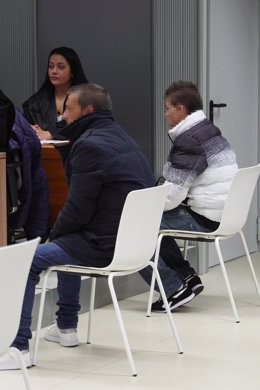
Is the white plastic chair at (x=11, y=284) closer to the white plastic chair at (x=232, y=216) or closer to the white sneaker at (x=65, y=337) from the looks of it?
the white sneaker at (x=65, y=337)

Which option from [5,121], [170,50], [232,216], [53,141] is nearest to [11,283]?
[5,121]

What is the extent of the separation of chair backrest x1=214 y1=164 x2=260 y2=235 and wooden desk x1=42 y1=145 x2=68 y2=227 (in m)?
1.04

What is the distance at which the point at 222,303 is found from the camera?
569cm

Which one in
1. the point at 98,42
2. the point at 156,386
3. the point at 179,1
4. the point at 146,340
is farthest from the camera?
the point at 98,42

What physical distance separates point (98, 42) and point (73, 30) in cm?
25

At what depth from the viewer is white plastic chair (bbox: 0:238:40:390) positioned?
2.83 meters

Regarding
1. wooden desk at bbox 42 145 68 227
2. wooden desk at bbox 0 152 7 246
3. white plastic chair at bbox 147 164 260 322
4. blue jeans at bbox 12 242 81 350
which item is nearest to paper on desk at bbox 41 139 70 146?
wooden desk at bbox 42 145 68 227

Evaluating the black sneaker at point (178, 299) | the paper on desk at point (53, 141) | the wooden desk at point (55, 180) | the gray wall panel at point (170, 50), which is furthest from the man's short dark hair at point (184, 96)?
the gray wall panel at point (170, 50)

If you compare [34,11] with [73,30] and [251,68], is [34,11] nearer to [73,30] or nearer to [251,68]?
[73,30]

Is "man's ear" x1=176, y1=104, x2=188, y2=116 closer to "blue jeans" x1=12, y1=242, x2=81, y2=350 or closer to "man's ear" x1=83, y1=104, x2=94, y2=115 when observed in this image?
"man's ear" x1=83, y1=104, x2=94, y2=115

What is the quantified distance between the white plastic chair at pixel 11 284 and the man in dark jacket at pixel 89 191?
124 cm

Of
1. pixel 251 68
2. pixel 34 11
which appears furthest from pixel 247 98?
pixel 34 11

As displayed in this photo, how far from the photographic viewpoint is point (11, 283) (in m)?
2.89

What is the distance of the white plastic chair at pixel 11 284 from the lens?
9.29ft
